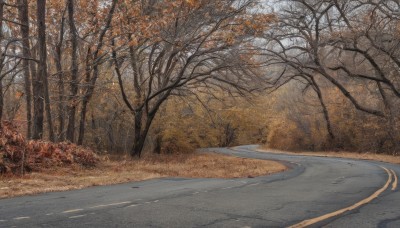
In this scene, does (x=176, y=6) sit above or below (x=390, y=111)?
above

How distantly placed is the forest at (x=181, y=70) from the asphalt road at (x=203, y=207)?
9426 millimetres

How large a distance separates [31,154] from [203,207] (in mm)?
9314

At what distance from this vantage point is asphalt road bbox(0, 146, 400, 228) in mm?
7367

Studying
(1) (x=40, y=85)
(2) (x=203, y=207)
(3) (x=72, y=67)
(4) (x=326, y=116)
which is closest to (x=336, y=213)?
(2) (x=203, y=207)

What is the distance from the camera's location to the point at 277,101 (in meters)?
56.5

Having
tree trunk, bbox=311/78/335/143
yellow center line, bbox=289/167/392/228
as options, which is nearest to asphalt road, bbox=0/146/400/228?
yellow center line, bbox=289/167/392/228

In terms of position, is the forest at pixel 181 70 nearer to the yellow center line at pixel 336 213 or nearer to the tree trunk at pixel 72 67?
the tree trunk at pixel 72 67

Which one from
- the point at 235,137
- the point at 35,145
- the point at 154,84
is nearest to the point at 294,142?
the point at 154,84

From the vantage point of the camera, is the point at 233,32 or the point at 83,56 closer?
the point at 233,32

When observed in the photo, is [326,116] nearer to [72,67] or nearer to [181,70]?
[181,70]

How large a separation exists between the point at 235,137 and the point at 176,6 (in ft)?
165

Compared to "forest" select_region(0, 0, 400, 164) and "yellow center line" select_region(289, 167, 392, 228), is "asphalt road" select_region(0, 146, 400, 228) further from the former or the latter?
"forest" select_region(0, 0, 400, 164)

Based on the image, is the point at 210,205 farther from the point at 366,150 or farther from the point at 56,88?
the point at 366,150

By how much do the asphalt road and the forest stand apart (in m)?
9.43
